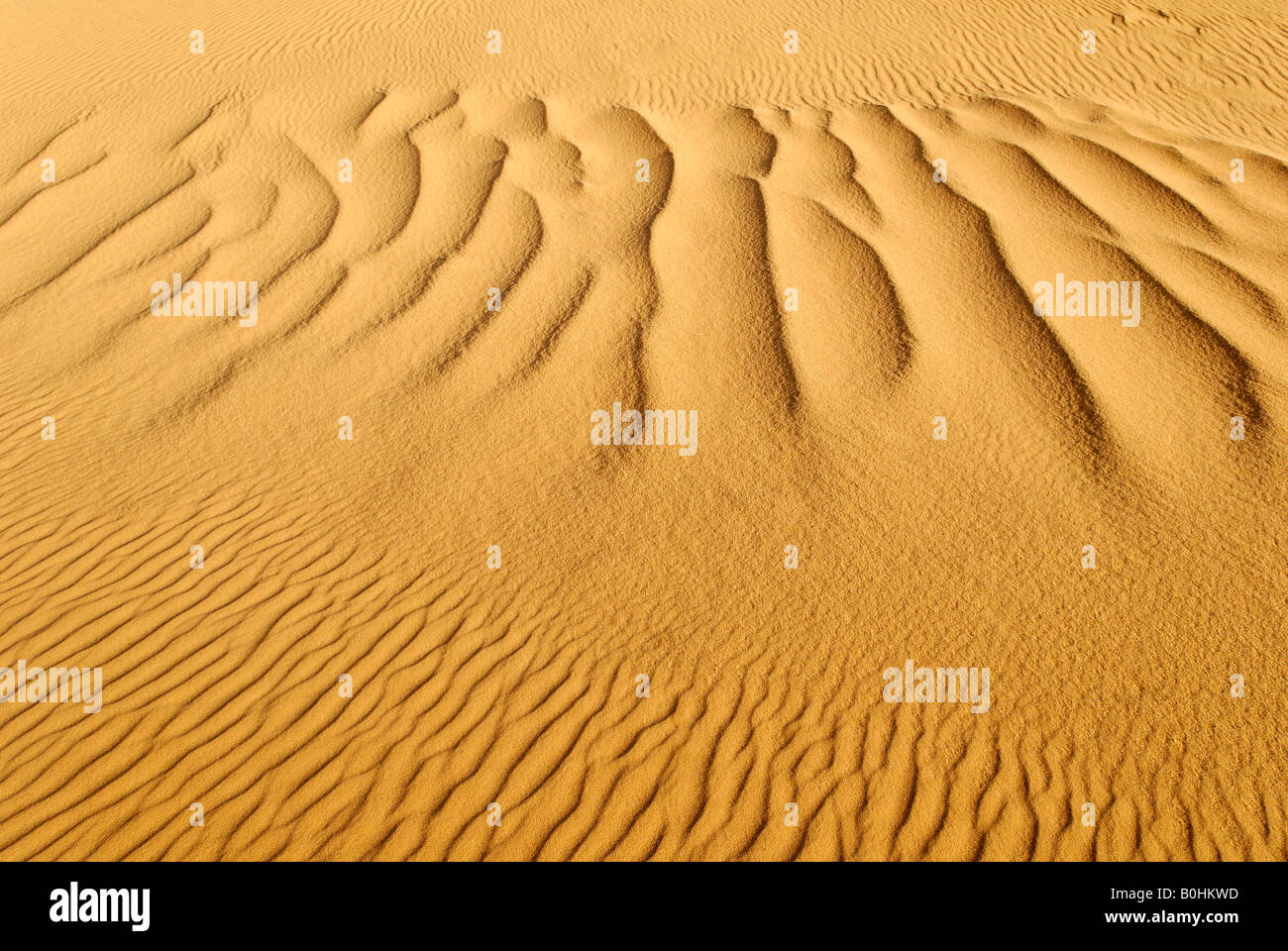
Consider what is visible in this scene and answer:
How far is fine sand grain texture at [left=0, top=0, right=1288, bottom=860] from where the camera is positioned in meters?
2.90

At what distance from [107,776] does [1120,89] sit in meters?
7.15

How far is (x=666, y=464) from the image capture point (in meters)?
4.03

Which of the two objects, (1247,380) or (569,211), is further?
(569,211)

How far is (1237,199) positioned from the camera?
5.01 metres

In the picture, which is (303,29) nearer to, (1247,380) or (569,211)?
(569,211)

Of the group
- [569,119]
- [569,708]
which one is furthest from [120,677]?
[569,119]

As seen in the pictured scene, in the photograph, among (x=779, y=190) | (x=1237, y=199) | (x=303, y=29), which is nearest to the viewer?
(x=1237, y=199)

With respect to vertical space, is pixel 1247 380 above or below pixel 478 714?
Result: above

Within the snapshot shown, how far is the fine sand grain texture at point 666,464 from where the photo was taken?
2904 millimetres

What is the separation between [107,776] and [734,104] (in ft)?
18.4

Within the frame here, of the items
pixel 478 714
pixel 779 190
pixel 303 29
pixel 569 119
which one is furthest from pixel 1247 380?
pixel 303 29

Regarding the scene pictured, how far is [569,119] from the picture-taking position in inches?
253
